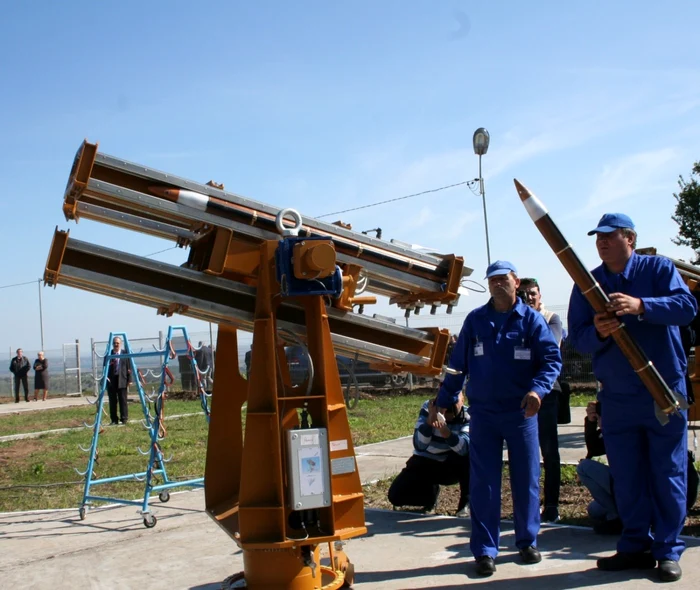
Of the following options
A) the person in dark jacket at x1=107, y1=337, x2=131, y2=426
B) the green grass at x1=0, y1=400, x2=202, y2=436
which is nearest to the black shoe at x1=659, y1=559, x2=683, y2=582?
the person in dark jacket at x1=107, y1=337, x2=131, y2=426

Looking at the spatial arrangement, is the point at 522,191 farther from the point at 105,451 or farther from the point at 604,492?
the point at 105,451

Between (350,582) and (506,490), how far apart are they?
3.12 m

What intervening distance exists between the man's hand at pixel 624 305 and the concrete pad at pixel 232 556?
5.24 ft

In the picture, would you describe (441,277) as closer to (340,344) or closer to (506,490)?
(340,344)

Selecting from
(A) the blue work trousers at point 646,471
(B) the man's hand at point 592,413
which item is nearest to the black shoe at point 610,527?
(A) the blue work trousers at point 646,471

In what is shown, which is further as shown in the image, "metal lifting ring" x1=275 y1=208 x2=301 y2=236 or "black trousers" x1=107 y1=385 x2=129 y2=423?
"black trousers" x1=107 y1=385 x2=129 y2=423

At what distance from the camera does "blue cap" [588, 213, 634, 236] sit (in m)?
5.20

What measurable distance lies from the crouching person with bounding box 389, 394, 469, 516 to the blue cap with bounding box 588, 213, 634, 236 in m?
2.28

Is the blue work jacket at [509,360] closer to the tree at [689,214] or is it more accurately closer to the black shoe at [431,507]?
the black shoe at [431,507]

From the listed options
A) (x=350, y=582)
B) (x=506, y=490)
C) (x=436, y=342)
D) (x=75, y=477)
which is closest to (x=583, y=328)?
(x=436, y=342)

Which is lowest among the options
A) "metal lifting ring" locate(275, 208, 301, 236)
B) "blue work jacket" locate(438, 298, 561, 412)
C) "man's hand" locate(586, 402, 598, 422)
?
"man's hand" locate(586, 402, 598, 422)

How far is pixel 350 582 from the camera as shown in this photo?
498 centimetres

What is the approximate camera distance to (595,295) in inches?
194

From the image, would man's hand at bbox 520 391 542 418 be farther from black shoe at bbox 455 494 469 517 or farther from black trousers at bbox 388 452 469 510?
black shoe at bbox 455 494 469 517
